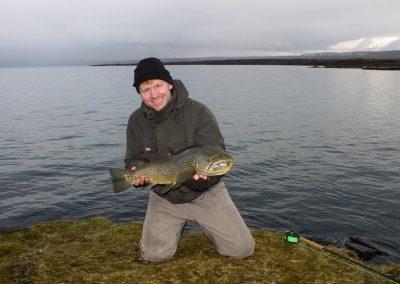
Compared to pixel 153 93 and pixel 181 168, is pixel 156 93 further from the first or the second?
pixel 181 168

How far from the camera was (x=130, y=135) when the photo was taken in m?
7.20

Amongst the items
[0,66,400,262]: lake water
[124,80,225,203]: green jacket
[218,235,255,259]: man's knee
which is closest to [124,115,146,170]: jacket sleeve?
[124,80,225,203]: green jacket

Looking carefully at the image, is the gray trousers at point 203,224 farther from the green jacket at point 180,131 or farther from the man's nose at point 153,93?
the man's nose at point 153,93

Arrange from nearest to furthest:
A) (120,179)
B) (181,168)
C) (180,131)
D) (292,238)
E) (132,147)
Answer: (181,168)
(120,179)
(180,131)
(132,147)
(292,238)

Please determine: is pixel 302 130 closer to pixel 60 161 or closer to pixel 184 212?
pixel 60 161

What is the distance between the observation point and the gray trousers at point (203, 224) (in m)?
6.63

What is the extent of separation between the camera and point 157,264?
6566 millimetres

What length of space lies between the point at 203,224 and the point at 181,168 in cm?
150

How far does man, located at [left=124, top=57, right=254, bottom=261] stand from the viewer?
6578 millimetres

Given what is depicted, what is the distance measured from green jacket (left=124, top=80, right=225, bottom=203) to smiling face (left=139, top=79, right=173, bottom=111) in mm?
99

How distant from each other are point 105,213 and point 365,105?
35.8 meters

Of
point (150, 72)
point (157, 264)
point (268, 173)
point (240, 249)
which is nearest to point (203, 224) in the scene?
point (240, 249)

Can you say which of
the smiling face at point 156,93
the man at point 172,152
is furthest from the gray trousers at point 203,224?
the smiling face at point 156,93

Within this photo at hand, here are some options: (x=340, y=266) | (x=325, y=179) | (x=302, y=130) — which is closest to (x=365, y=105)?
(x=302, y=130)
